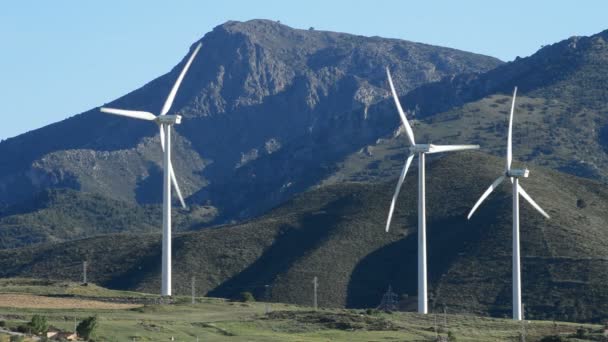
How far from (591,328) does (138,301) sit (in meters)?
48.4

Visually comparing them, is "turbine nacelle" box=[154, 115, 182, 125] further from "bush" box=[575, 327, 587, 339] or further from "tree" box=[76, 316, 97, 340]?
"tree" box=[76, 316, 97, 340]

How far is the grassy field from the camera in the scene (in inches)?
5531

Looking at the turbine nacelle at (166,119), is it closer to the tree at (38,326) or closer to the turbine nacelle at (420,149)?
the turbine nacelle at (420,149)

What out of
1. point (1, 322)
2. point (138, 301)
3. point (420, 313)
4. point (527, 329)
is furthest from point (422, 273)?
point (1, 322)

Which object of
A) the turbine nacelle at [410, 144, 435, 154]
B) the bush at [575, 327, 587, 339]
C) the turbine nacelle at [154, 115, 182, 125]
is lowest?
the bush at [575, 327, 587, 339]

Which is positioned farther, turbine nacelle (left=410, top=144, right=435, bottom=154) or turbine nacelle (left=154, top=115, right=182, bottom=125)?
turbine nacelle (left=154, top=115, right=182, bottom=125)

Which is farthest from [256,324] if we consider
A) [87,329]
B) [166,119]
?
[166,119]

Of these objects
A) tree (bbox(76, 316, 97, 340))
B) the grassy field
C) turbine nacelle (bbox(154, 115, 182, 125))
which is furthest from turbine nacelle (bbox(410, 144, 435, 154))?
tree (bbox(76, 316, 97, 340))

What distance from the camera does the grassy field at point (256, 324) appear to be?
5531 inches

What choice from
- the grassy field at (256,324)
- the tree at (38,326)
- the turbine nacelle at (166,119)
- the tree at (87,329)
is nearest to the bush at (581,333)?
the grassy field at (256,324)

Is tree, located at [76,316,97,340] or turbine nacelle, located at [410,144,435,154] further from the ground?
turbine nacelle, located at [410,144,435,154]

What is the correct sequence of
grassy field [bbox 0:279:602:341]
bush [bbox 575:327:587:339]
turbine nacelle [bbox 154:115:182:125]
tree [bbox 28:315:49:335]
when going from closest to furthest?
1. tree [bbox 28:315:49:335]
2. grassy field [bbox 0:279:602:341]
3. bush [bbox 575:327:587:339]
4. turbine nacelle [bbox 154:115:182:125]

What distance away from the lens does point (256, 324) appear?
153125mm

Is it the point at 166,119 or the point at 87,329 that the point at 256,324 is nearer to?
the point at 87,329
